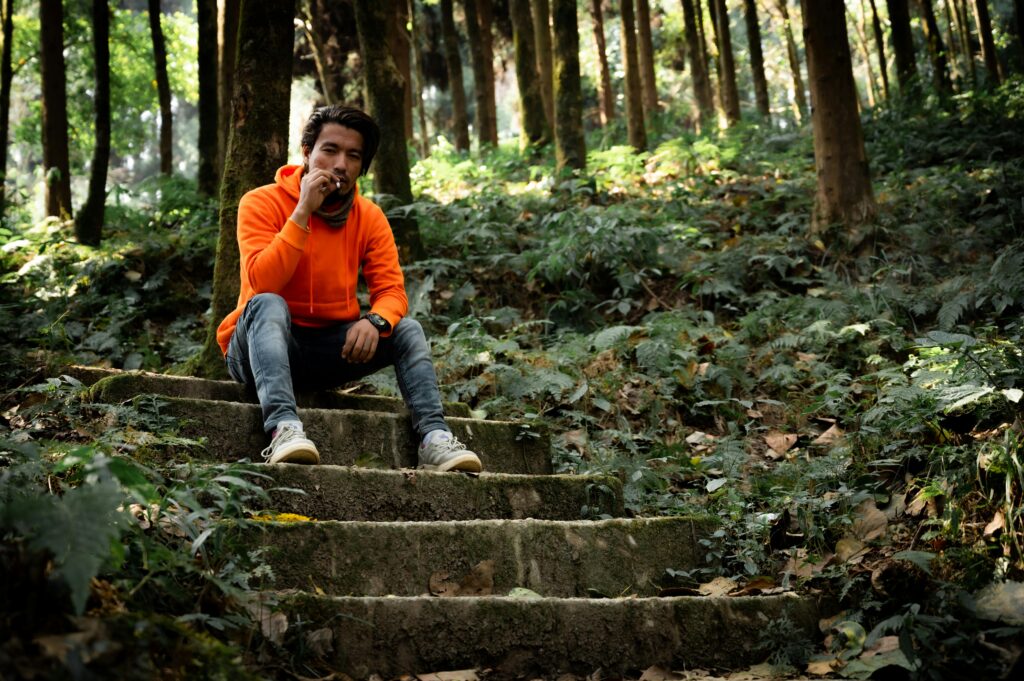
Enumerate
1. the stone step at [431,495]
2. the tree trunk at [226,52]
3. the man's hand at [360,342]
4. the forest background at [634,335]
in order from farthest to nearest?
1. the tree trunk at [226,52]
2. the man's hand at [360,342]
3. the stone step at [431,495]
4. the forest background at [634,335]

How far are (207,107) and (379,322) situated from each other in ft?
27.6

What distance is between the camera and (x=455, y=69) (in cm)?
1662

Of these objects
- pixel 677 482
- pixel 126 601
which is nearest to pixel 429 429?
pixel 677 482

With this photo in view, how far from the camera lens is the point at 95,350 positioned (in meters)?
6.42

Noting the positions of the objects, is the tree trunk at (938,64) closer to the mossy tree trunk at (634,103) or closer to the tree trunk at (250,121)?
the mossy tree trunk at (634,103)

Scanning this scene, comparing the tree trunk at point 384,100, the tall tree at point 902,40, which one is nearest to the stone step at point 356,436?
the tree trunk at point 384,100

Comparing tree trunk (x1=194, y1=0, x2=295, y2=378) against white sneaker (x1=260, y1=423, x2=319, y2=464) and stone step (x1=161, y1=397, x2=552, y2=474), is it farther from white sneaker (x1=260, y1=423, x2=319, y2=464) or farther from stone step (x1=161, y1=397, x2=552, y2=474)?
white sneaker (x1=260, y1=423, x2=319, y2=464)

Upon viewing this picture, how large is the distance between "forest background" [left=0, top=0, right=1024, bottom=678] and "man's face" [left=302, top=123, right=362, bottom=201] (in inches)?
56.6

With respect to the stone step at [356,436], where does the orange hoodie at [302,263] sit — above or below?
above

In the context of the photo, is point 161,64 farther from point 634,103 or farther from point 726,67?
point 726,67

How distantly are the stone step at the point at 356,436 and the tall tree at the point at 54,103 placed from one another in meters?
8.28

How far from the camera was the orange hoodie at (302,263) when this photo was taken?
394cm

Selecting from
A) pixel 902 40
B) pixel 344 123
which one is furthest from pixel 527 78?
pixel 344 123

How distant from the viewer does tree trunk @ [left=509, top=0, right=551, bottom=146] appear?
535 inches
